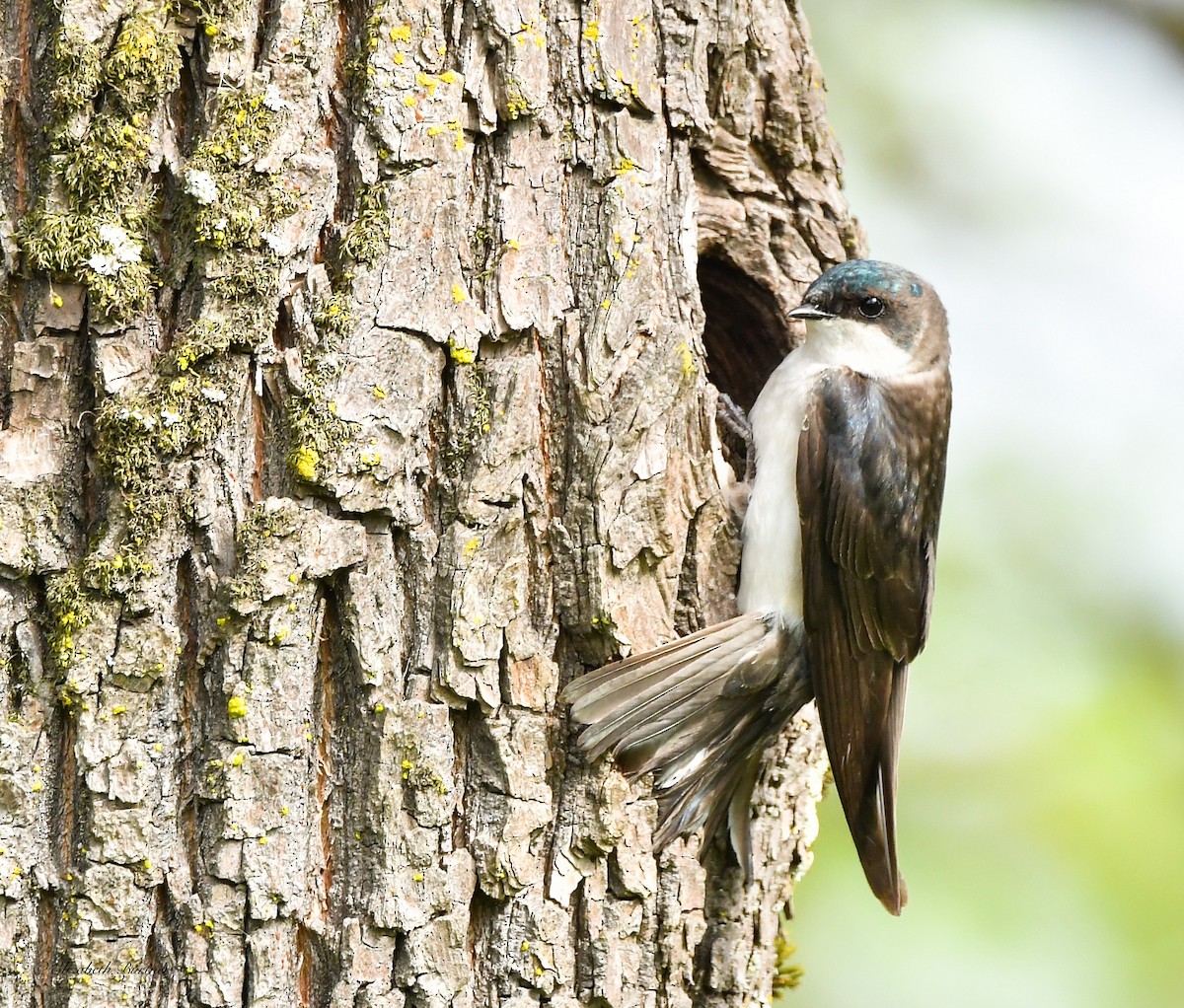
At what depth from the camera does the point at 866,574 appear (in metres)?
2.46

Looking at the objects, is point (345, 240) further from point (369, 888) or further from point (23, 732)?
point (369, 888)

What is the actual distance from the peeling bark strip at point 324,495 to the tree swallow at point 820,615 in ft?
0.38

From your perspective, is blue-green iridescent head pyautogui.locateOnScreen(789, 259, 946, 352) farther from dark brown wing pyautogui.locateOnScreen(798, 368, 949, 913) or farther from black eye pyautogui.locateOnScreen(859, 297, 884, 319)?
dark brown wing pyautogui.locateOnScreen(798, 368, 949, 913)

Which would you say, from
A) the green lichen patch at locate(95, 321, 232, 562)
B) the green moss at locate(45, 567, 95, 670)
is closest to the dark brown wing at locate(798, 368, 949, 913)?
the green lichen patch at locate(95, 321, 232, 562)

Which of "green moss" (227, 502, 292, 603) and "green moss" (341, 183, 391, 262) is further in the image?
"green moss" (341, 183, 391, 262)

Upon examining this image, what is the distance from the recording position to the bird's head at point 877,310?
264cm

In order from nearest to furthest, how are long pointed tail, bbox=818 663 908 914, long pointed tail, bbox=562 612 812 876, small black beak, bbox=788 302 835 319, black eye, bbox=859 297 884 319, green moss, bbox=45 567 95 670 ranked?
green moss, bbox=45 567 95 670 → long pointed tail, bbox=562 612 812 876 → long pointed tail, bbox=818 663 908 914 → small black beak, bbox=788 302 835 319 → black eye, bbox=859 297 884 319

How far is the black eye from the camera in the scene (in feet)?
8.89

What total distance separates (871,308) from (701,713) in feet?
3.78

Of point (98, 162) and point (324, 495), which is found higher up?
point (98, 162)

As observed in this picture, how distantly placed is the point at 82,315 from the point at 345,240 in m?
0.42

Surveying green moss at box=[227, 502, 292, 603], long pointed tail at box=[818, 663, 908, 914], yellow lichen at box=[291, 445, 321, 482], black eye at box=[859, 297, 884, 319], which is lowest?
long pointed tail at box=[818, 663, 908, 914]

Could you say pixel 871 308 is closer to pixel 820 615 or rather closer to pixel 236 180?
pixel 820 615

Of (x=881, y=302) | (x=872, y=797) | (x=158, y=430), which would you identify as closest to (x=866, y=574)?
(x=872, y=797)
